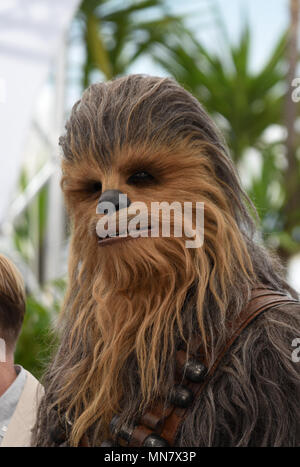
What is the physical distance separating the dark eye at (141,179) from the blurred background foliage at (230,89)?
256 cm

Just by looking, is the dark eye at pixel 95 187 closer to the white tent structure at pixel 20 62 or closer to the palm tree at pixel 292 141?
the white tent structure at pixel 20 62

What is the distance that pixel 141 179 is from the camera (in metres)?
0.93

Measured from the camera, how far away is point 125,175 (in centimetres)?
93

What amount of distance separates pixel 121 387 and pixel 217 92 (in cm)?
578

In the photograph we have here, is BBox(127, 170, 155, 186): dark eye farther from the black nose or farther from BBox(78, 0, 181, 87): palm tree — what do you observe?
BBox(78, 0, 181, 87): palm tree

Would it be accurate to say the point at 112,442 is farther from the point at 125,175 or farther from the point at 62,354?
the point at 125,175

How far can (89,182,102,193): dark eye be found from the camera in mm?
970

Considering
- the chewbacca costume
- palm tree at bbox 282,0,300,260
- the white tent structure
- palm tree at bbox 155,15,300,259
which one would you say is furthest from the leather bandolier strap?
palm tree at bbox 155,15,300,259

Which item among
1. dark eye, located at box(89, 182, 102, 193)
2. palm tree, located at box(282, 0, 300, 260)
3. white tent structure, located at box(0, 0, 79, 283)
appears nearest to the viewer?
dark eye, located at box(89, 182, 102, 193)

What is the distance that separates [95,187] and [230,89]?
5653 millimetres

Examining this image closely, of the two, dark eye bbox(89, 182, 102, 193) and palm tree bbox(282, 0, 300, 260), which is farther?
palm tree bbox(282, 0, 300, 260)

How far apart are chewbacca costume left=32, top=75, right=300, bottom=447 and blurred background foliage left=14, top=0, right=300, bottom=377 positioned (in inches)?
97.9

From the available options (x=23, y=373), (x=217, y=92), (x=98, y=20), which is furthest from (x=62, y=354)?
(x=98, y=20)

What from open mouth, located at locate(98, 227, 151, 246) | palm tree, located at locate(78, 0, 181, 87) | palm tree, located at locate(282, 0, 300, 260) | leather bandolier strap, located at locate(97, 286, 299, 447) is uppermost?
palm tree, located at locate(78, 0, 181, 87)
